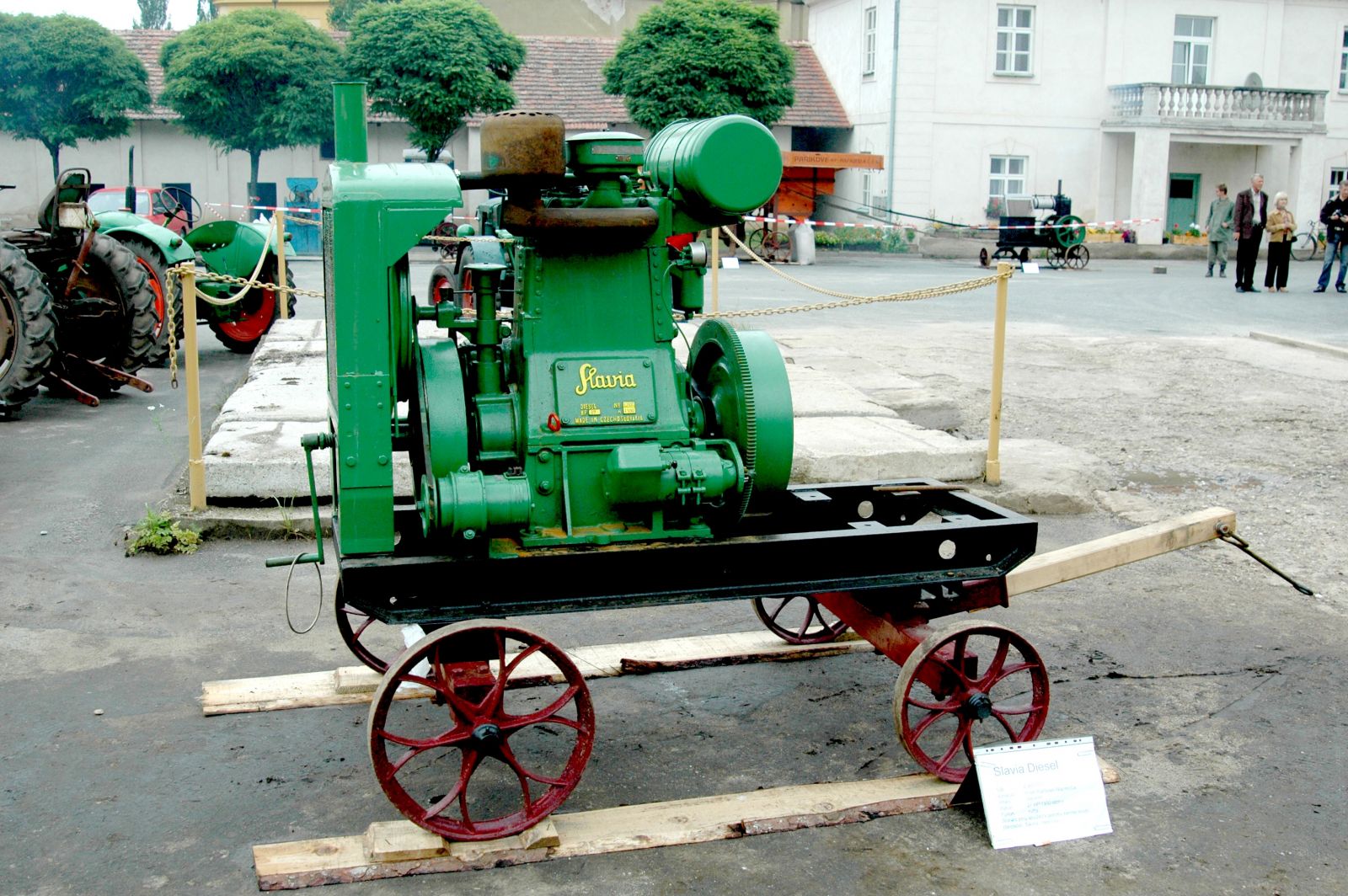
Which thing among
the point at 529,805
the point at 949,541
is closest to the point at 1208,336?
the point at 949,541

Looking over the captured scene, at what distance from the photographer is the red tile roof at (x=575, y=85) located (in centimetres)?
3556

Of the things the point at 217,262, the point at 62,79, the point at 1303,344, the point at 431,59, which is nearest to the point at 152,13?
the point at 62,79

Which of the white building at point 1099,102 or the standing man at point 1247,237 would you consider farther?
the white building at point 1099,102

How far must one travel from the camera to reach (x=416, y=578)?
372 centimetres

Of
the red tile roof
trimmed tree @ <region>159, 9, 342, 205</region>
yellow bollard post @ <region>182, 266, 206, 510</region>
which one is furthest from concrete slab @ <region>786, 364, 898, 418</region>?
the red tile roof

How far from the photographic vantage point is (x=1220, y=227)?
84.0 ft

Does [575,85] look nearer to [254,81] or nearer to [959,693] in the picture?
[254,81]

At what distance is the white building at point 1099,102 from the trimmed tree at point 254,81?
14771 millimetres

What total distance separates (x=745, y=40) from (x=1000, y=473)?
23721mm

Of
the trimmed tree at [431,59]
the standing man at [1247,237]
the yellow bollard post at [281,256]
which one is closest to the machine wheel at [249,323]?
the yellow bollard post at [281,256]

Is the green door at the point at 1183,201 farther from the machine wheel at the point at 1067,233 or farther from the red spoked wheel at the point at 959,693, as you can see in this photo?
the red spoked wheel at the point at 959,693

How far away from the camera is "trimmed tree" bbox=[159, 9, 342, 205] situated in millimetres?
31562

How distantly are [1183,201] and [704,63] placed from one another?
16.0 meters

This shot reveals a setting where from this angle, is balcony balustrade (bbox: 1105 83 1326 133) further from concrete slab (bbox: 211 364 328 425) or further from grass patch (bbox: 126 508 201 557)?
grass patch (bbox: 126 508 201 557)
